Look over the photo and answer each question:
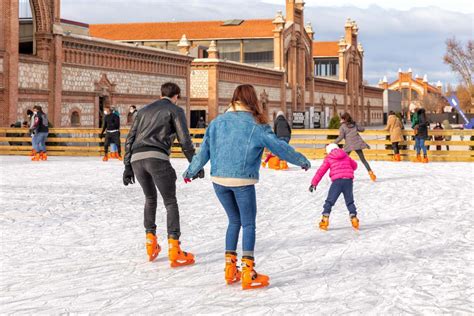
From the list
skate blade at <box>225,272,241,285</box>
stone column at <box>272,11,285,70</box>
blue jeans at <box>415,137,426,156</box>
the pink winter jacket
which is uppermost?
stone column at <box>272,11,285,70</box>

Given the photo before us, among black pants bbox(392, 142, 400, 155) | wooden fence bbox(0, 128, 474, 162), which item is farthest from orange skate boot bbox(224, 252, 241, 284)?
wooden fence bbox(0, 128, 474, 162)

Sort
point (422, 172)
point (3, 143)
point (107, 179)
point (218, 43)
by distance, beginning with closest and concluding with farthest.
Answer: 1. point (107, 179)
2. point (422, 172)
3. point (3, 143)
4. point (218, 43)

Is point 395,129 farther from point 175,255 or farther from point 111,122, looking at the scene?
point 175,255

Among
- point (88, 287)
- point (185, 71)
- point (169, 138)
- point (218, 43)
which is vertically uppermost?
point (218, 43)

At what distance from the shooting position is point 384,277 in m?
5.90

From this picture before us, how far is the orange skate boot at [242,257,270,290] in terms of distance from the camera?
215 inches

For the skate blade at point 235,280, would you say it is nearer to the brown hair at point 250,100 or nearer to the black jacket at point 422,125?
the brown hair at point 250,100

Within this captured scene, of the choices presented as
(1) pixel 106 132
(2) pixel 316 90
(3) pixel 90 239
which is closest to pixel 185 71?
(1) pixel 106 132

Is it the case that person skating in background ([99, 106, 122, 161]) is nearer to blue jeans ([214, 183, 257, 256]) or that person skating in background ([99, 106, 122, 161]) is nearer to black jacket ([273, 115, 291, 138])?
black jacket ([273, 115, 291, 138])

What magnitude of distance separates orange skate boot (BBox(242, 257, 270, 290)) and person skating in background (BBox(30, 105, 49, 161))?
51.1 feet

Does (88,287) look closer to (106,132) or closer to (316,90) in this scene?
(106,132)

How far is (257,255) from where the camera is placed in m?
6.82

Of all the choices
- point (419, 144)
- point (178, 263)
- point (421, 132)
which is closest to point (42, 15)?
point (419, 144)

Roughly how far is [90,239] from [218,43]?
170ft
